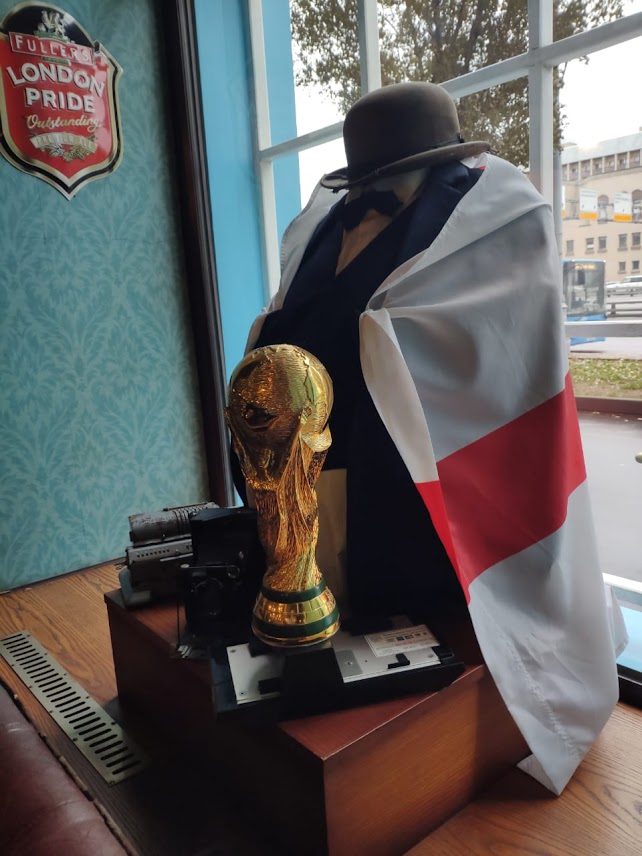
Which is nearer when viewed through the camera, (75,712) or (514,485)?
(514,485)

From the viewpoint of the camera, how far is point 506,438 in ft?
3.33

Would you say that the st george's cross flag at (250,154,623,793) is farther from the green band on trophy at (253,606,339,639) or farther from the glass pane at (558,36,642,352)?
the glass pane at (558,36,642,352)

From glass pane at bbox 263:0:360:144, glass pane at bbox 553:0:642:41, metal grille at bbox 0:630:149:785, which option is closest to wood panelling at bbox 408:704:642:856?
metal grille at bbox 0:630:149:785

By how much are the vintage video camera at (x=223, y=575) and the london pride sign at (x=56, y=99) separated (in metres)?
1.60

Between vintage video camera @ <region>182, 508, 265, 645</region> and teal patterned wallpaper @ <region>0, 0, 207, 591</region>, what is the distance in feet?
4.36

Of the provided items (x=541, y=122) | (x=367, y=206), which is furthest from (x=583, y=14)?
(x=367, y=206)

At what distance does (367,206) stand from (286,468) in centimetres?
53

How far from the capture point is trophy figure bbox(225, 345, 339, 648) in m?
0.87

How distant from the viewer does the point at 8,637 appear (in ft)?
5.99

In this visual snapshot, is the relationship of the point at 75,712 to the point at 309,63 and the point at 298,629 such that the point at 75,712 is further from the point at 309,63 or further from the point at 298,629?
the point at 309,63

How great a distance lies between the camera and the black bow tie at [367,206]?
3.70 feet

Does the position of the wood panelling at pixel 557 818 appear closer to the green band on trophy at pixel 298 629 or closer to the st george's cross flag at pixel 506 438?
the st george's cross flag at pixel 506 438

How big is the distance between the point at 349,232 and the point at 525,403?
1.51 ft

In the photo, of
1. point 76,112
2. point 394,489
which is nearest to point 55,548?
point 76,112
